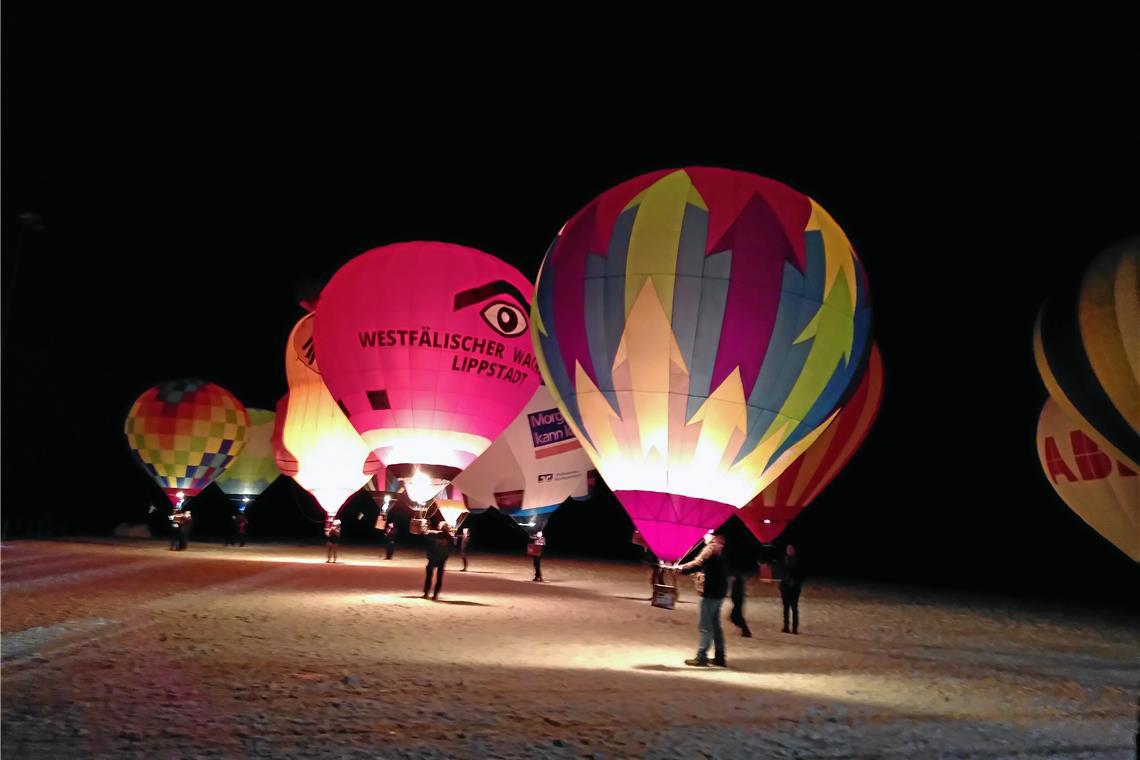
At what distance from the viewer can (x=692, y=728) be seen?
5902mm

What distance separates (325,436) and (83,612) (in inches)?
516

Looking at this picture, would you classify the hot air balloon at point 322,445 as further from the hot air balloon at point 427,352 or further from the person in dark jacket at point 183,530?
the hot air balloon at point 427,352

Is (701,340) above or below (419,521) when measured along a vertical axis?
above

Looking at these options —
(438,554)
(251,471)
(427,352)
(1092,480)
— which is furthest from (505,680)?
(251,471)

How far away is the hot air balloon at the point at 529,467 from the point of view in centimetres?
2053

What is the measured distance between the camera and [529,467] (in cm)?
2064

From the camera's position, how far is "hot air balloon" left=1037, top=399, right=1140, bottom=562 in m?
15.4

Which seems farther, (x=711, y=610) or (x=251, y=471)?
(x=251, y=471)

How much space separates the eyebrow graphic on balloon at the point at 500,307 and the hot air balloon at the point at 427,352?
0.02 metres

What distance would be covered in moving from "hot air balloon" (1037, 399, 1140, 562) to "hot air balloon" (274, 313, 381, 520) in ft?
48.7

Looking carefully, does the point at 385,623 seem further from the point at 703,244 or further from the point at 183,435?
the point at 183,435

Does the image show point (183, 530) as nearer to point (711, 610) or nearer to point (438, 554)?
point (438, 554)

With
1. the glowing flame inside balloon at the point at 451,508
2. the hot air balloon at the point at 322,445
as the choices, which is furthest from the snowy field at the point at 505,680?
the glowing flame inside balloon at the point at 451,508

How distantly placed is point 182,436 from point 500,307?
13623 millimetres
